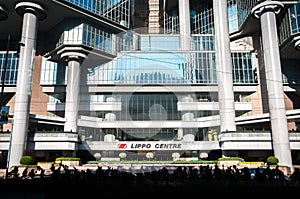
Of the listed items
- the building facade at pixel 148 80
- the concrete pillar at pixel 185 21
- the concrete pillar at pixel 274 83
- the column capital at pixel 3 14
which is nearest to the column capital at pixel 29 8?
the building facade at pixel 148 80

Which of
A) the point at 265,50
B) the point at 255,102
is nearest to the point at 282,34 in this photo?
the point at 265,50

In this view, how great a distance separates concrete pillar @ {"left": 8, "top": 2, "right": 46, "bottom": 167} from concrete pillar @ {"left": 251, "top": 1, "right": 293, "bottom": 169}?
32.9 metres

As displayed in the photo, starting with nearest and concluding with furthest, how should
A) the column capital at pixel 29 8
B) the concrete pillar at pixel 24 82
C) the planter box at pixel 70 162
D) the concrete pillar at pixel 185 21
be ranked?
1. the concrete pillar at pixel 24 82
2. the planter box at pixel 70 162
3. the column capital at pixel 29 8
4. the concrete pillar at pixel 185 21

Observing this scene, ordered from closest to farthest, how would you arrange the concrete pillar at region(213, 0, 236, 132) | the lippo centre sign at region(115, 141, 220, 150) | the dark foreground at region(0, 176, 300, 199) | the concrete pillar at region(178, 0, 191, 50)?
1. the dark foreground at region(0, 176, 300, 199)
2. the lippo centre sign at region(115, 141, 220, 150)
3. the concrete pillar at region(213, 0, 236, 132)
4. the concrete pillar at region(178, 0, 191, 50)

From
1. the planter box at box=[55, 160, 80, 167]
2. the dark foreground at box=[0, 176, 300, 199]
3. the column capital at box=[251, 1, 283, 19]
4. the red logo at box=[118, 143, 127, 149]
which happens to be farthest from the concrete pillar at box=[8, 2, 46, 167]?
the column capital at box=[251, 1, 283, 19]

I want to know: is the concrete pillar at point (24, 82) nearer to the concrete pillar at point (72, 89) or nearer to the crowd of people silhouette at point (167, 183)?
the concrete pillar at point (72, 89)

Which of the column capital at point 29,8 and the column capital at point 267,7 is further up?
the column capital at point 29,8

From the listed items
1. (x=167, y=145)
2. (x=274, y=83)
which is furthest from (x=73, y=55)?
(x=274, y=83)

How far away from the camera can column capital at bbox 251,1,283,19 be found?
115 feet

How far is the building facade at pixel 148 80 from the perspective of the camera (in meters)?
32.4

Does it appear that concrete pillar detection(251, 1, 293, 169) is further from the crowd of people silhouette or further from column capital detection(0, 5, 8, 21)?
column capital detection(0, 5, 8, 21)

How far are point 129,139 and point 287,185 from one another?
29438 millimetres

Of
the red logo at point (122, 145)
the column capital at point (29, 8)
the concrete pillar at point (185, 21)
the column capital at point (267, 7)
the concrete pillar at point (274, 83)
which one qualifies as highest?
the concrete pillar at point (185, 21)

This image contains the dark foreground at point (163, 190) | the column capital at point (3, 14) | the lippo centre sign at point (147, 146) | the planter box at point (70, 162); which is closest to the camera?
the dark foreground at point (163, 190)
